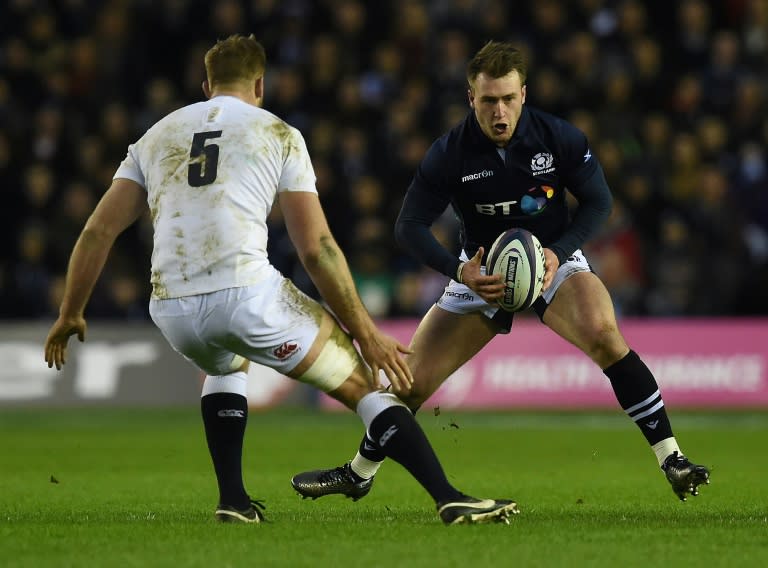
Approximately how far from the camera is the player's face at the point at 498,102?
7246 mm

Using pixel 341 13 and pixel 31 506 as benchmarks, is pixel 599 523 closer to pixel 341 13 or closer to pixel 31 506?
pixel 31 506

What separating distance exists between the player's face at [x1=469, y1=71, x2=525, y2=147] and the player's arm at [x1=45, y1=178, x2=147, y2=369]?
6.46ft

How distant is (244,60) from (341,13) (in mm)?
11844

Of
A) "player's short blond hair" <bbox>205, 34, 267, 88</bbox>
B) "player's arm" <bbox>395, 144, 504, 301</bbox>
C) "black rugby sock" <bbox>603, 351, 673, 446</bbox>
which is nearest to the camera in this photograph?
"player's short blond hair" <bbox>205, 34, 267, 88</bbox>

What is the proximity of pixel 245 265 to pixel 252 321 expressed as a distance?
0.80 feet

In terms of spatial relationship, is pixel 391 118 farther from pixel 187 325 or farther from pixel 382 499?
pixel 187 325

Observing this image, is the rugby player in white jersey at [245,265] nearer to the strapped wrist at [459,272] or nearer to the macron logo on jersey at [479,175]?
the strapped wrist at [459,272]

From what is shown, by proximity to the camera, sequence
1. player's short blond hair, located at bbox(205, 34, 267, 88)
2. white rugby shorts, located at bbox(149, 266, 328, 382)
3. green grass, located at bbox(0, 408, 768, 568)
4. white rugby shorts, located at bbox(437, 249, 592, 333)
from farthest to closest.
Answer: white rugby shorts, located at bbox(437, 249, 592, 333) → player's short blond hair, located at bbox(205, 34, 267, 88) → white rugby shorts, located at bbox(149, 266, 328, 382) → green grass, located at bbox(0, 408, 768, 568)

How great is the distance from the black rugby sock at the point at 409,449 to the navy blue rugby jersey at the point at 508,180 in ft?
5.08

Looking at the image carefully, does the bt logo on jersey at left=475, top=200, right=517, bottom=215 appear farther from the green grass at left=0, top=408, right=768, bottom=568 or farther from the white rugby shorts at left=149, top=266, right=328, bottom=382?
the white rugby shorts at left=149, top=266, right=328, bottom=382

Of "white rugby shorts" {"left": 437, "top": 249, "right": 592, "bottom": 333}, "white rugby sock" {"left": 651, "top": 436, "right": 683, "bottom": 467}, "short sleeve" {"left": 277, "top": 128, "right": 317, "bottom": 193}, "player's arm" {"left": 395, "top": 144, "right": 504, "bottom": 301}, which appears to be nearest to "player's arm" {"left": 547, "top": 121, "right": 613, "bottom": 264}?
"white rugby shorts" {"left": 437, "top": 249, "right": 592, "bottom": 333}

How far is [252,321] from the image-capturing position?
229 inches

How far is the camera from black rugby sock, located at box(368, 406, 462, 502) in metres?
5.97

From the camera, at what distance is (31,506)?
24.4 ft
